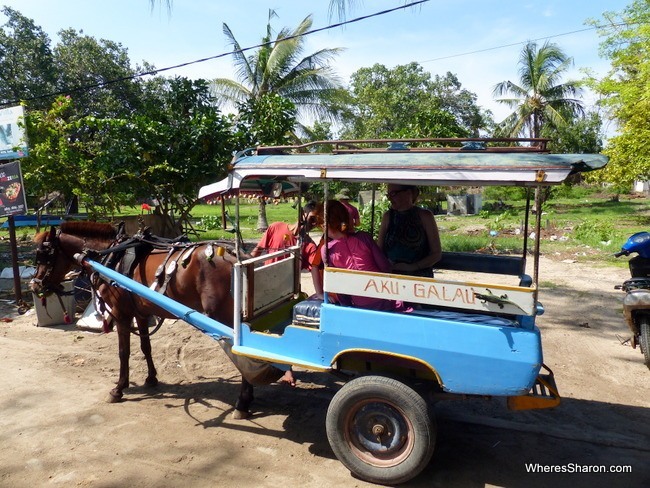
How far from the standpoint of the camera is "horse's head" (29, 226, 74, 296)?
16.9ft

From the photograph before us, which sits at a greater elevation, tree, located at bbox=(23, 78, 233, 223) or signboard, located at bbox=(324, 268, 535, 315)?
tree, located at bbox=(23, 78, 233, 223)

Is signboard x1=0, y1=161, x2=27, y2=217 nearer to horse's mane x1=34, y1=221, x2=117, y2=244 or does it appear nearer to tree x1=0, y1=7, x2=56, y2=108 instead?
horse's mane x1=34, y1=221, x2=117, y2=244

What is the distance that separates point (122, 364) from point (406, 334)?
3.17 m

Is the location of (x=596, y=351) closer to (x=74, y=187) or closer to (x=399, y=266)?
(x=399, y=266)

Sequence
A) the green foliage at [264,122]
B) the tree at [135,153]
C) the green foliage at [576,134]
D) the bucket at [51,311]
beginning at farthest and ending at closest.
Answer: the green foliage at [576,134], the green foliage at [264,122], the tree at [135,153], the bucket at [51,311]

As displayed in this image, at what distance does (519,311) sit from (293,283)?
2349 mm

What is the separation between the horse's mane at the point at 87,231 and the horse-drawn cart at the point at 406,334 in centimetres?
201

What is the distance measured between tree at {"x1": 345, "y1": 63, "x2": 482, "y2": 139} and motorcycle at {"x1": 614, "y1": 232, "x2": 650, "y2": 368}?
824 inches

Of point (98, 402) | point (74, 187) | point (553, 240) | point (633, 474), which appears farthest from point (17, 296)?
point (553, 240)

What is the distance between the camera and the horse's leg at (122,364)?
4.82 metres

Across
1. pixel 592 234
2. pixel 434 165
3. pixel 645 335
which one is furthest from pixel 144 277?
pixel 592 234

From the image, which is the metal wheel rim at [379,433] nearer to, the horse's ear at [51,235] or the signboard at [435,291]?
the signboard at [435,291]

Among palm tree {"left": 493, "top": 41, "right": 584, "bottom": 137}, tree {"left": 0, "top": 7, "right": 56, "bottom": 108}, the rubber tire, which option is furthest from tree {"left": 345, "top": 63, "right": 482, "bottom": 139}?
the rubber tire

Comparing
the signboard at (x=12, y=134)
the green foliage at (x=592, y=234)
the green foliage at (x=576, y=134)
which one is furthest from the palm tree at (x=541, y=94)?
the signboard at (x=12, y=134)
